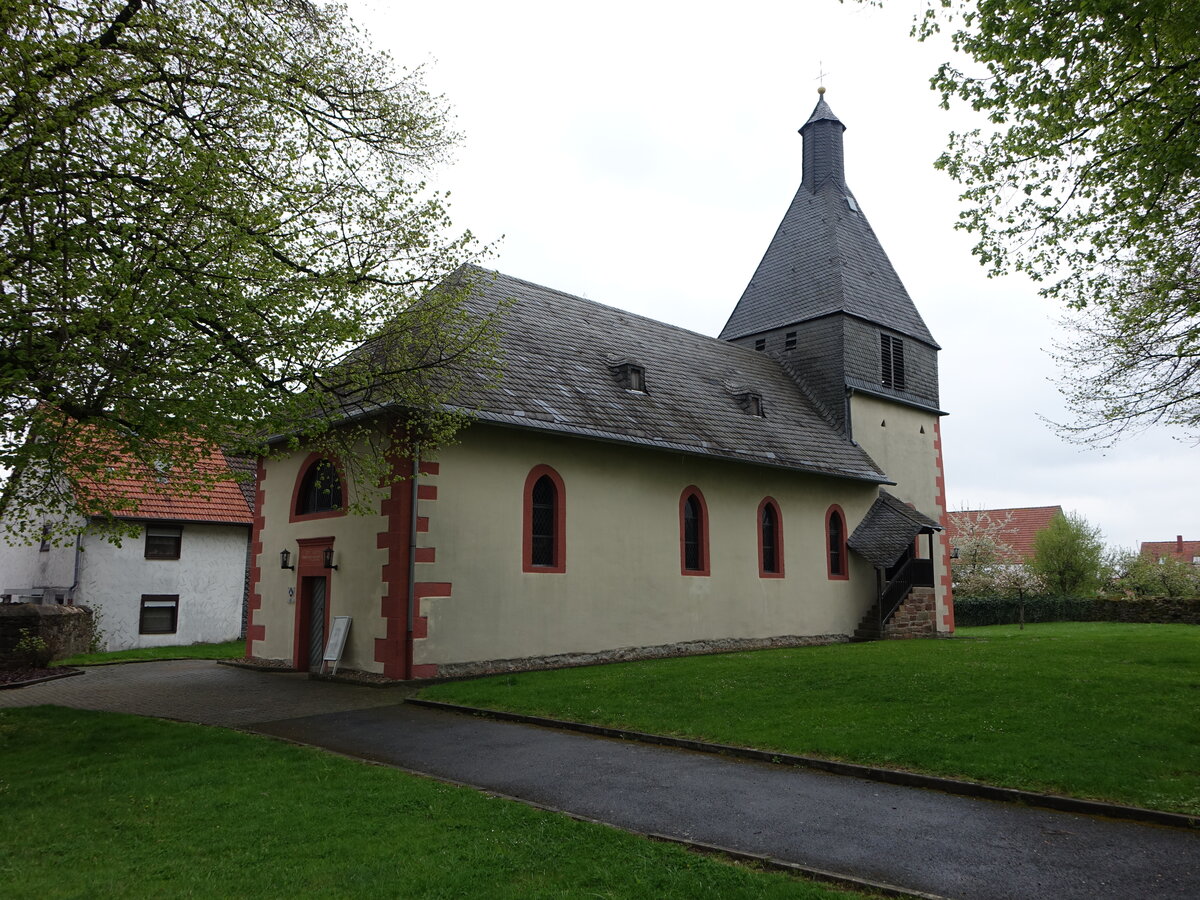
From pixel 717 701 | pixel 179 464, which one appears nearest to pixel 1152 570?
pixel 717 701

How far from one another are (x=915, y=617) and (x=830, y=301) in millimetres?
9573

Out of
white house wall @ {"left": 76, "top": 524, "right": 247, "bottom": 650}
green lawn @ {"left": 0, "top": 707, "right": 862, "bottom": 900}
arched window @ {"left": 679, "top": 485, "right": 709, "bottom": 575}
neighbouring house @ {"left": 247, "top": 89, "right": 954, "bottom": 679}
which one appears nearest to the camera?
green lawn @ {"left": 0, "top": 707, "right": 862, "bottom": 900}

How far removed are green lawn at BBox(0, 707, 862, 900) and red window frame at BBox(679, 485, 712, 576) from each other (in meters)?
11.3

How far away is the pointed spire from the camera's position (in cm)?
2967

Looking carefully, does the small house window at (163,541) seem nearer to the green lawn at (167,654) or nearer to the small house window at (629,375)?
the green lawn at (167,654)

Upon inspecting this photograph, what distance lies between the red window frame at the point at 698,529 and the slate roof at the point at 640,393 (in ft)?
3.58

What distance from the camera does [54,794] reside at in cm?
757

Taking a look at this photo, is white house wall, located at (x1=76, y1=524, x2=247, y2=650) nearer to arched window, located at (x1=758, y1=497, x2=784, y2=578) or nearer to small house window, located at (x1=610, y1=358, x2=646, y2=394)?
small house window, located at (x1=610, y1=358, x2=646, y2=394)

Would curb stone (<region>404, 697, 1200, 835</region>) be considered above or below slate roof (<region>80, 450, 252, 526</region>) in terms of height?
below

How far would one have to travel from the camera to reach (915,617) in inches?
925

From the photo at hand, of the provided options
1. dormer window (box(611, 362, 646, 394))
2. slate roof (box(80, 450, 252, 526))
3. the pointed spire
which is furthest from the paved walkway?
the pointed spire

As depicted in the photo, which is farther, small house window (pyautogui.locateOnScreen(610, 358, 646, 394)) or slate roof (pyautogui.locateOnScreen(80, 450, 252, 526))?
slate roof (pyautogui.locateOnScreen(80, 450, 252, 526))

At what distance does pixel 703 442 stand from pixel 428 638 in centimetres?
779

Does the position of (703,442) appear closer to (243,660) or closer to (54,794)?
(243,660)
